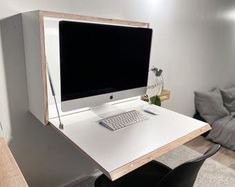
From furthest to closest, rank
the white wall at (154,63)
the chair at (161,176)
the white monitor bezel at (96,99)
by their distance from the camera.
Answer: the white wall at (154,63), the white monitor bezel at (96,99), the chair at (161,176)

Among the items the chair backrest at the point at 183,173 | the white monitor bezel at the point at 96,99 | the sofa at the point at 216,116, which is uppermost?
the white monitor bezel at the point at 96,99

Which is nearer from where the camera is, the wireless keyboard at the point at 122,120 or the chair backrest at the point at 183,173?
the chair backrest at the point at 183,173

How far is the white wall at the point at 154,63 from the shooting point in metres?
1.43

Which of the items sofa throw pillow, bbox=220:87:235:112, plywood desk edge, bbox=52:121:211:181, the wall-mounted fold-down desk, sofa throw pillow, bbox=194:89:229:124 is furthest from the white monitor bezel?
sofa throw pillow, bbox=220:87:235:112

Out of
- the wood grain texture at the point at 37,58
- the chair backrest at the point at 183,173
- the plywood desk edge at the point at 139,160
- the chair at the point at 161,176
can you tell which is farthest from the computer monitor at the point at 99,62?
the chair backrest at the point at 183,173

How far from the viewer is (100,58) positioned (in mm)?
1345

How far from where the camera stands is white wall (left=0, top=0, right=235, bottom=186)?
1.43m

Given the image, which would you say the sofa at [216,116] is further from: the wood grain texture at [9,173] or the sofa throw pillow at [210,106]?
the wood grain texture at [9,173]

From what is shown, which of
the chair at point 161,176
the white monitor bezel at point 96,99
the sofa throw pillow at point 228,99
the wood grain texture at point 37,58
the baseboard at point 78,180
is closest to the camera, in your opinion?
the chair at point 161,176

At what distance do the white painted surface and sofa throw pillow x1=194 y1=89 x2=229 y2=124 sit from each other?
5.03 ft

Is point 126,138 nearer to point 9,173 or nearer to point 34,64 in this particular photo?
point 9,173

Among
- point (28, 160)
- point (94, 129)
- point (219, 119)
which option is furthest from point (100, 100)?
point (219, 119)

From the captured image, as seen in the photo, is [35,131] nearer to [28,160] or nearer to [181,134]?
[28,160]

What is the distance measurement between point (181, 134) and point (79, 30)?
0.86 meters
